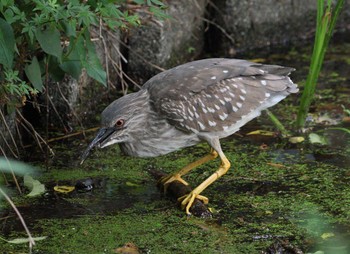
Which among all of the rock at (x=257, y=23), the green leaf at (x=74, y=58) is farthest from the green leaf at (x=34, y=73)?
the rock at (x=257, y=23)

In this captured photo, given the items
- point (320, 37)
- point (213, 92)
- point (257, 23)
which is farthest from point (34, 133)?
point (257, 23)

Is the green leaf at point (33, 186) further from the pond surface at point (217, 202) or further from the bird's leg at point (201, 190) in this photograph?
the bird's leg at point (201, 190)

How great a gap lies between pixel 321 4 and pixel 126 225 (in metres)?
2.34

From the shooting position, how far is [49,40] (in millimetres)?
5453

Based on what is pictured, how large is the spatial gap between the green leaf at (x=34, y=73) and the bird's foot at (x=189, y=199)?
1.24 metres

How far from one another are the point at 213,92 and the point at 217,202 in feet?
2.57

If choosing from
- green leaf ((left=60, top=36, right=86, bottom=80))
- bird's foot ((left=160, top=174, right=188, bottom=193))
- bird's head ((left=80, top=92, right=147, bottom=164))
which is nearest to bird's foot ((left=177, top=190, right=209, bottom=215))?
bird's foot ((left=160, top=174, right=188, bottom=193))

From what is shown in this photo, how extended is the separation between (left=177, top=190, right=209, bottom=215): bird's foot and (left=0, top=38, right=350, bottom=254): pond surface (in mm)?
56

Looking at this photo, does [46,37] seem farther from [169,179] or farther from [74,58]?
[169,179]

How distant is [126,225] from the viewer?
5285mm

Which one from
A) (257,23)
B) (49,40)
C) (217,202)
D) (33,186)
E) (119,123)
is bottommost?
(217,202)

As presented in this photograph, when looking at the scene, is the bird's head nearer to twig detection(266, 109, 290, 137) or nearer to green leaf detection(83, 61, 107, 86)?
green leaf detection(83, 61, 107, 86)

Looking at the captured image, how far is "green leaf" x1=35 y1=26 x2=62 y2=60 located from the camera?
541 centimetres

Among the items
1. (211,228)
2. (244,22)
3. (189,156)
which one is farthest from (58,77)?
(244,22)
